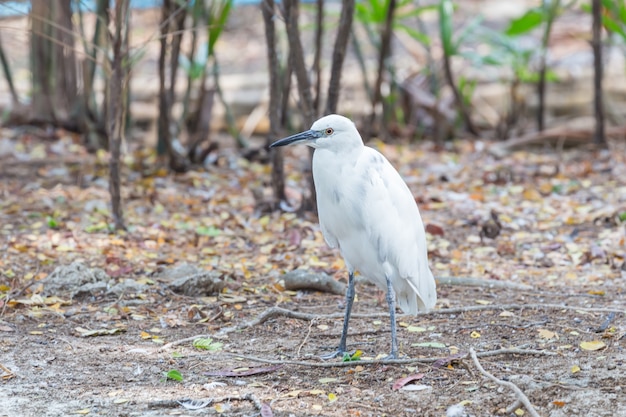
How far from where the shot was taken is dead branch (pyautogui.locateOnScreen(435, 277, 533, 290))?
15.1 feet

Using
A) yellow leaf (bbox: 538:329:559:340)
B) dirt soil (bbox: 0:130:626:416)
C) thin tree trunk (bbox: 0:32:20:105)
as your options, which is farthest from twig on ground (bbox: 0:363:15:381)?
thin tree trunk (bbox: 0:32:20:105)

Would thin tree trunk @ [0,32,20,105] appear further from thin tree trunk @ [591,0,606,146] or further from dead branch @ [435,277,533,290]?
thin tree trunk @ [591,0,606,146]

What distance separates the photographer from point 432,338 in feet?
12.6

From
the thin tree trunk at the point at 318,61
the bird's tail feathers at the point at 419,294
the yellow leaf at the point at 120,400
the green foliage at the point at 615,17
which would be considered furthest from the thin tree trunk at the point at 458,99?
the yellow leaf at the point at 120,400

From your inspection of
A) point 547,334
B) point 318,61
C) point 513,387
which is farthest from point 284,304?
point 318,61

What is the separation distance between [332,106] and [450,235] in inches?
47.4

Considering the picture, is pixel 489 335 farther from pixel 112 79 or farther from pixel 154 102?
pixel 154 102

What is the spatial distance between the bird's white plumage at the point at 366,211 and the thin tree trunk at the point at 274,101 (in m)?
2.15

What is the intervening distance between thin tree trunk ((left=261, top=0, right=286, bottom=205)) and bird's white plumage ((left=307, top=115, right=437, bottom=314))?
84.7 inches

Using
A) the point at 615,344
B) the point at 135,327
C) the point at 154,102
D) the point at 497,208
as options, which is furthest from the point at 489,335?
the point at 154,102

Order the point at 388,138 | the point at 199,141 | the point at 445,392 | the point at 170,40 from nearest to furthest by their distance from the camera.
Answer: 1. the point at 445,392
2. the point at 170,40
3. the point at 199,141
4. the point at 388,138

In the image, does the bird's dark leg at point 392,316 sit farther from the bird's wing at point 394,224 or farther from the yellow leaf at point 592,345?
the yellow leaf at point 592,345

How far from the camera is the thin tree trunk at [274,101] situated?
18.6 ft

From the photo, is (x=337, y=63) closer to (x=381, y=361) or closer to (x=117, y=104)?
(x=117, y=104)
